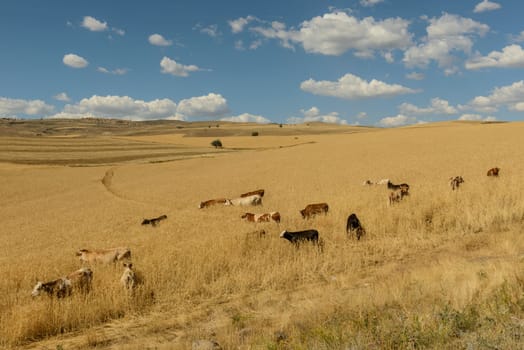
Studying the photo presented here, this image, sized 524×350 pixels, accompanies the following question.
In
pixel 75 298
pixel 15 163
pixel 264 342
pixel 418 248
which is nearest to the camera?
pixel 264 342

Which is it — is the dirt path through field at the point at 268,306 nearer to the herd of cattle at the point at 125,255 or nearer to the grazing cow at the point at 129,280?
the grazing cow at the point at 129,280

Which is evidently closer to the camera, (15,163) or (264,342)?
(264,342)

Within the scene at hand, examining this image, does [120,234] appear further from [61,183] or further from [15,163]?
[15,163]

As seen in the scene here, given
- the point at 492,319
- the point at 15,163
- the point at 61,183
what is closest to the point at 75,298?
the point at 492,319

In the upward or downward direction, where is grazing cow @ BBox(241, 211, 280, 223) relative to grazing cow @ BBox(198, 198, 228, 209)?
upward

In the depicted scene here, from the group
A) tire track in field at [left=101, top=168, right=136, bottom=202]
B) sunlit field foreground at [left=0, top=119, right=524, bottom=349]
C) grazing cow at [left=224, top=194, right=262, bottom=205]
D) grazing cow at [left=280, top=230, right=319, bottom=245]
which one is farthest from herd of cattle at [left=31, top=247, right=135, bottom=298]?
tire track in field at [left=101, top=168, right=136, bottom=202]

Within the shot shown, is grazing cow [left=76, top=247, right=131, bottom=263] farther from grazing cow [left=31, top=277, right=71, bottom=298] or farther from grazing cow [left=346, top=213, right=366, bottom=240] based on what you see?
grazing cow [left=346, top=213, right=366, bottom=240]

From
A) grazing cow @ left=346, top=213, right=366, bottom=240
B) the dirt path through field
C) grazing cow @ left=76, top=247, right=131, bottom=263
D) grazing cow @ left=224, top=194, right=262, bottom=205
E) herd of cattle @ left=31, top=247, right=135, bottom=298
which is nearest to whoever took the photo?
the dirt path through field

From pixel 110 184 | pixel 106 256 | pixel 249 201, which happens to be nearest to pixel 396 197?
pixel 249 201

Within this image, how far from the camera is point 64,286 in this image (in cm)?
913

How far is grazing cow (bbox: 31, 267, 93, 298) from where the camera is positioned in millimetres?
8992

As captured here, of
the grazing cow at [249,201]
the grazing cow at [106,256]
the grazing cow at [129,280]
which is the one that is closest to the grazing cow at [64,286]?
the grazing cow at [129,280]

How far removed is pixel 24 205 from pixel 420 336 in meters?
35.0

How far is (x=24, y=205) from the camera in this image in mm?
32469
